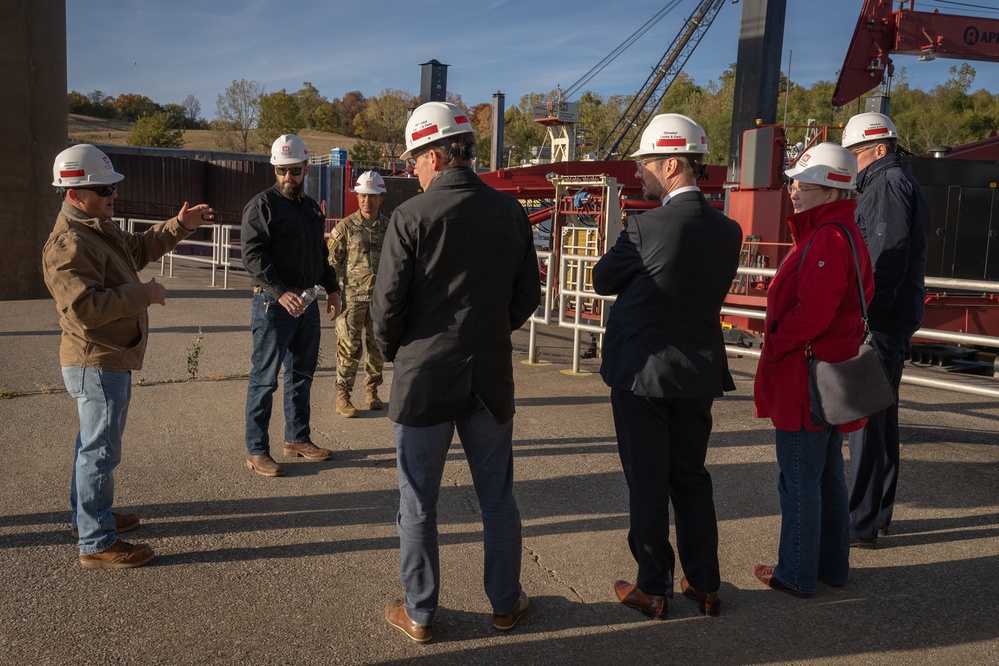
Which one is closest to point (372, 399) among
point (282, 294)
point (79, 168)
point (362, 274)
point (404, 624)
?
point (362, 274)

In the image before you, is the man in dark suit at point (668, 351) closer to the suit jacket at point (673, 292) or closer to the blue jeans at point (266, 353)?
the suit jacket at point (673, 292)

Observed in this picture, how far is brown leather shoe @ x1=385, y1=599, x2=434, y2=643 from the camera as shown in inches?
130

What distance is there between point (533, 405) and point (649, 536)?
152 inches

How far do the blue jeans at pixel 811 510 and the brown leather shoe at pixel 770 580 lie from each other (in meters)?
0.02

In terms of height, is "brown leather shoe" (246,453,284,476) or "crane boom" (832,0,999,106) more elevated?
"crane boom" (832,0,999,106)

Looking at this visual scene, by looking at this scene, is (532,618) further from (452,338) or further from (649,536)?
(452,338)

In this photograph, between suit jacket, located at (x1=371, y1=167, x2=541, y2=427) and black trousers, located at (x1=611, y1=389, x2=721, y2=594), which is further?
black trousers, located at (x1=611, y1=389, x2=721, y2=594)

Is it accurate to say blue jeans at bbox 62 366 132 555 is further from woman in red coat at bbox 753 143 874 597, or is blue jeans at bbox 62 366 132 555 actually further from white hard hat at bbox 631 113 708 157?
woman in red coat at bbox 753 143 874 597

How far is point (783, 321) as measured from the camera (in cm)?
366

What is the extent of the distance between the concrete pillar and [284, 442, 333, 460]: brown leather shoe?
10235 mm

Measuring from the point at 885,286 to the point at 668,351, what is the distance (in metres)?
1.55

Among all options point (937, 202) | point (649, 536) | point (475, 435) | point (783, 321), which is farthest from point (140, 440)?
point (937, 202)

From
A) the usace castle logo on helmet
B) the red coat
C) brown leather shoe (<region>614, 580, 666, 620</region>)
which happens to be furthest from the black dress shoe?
the usace castle logo on helmet

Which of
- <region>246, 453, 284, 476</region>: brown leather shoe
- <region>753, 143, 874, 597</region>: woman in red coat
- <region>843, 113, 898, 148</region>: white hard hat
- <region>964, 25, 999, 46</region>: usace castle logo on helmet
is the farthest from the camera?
<region>964, 25, 999, 46</region>: usace castle logo on helmet
